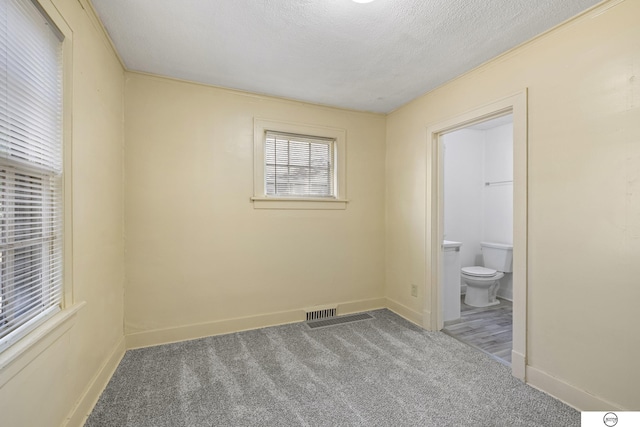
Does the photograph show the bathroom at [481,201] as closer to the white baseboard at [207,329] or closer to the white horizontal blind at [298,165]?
the white horizontal blind at [298,165]

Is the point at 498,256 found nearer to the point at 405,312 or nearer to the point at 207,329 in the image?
the point at 405,312

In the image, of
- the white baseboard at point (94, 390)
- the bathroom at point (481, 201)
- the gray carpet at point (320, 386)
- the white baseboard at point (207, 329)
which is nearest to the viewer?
the white baseboard at point (94, 390)

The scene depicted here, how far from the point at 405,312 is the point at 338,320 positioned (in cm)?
77

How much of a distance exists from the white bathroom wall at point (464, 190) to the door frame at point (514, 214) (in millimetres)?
1424

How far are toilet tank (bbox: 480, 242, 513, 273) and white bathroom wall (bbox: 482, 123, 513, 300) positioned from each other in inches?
7.9

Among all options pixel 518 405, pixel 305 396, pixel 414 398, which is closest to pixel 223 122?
pixel 305 396

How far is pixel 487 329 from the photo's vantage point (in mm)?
2881

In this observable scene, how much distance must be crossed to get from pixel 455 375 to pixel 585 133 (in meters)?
1.81

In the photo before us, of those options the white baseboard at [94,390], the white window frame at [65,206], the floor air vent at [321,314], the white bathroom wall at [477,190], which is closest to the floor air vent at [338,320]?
the floor air vent at [321,314]

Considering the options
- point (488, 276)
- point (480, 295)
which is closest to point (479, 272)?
point (488, 276)

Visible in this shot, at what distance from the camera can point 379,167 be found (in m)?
3.46

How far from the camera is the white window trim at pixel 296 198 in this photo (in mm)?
2844

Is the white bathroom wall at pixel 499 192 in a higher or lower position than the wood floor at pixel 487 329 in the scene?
higher

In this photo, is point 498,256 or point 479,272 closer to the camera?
point 479,272
